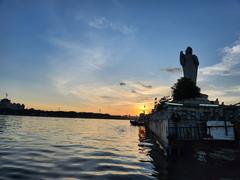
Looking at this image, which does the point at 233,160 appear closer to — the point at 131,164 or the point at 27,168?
the point at 131,164

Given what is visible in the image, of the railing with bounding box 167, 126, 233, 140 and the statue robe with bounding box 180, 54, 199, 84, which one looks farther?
the statue robe with bounding box 180, 54, 199, 84

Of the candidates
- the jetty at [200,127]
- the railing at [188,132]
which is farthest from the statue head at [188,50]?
the railing at [188,132]

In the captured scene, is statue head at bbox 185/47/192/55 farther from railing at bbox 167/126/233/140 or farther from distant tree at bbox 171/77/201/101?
railing at bbox 167/126/233/140

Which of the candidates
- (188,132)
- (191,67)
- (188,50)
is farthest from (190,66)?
(188,132)

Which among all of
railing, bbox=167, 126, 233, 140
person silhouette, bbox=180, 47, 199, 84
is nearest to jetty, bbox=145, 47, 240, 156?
railing, bbox=167, 126, 233, 140

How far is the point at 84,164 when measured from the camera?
67.3 feet

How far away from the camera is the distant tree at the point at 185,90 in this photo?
6419cm

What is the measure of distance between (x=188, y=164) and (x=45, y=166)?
42.1 feet

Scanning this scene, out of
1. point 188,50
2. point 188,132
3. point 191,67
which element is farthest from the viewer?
point 188,50

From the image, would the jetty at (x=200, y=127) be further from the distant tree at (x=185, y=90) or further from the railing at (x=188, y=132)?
the distant tree at (x=185, y=90)

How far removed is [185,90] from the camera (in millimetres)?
64812

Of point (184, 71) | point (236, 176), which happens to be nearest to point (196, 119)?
point (236, 176)

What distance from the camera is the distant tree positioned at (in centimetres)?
6419

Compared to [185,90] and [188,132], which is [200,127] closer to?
[188,132]
